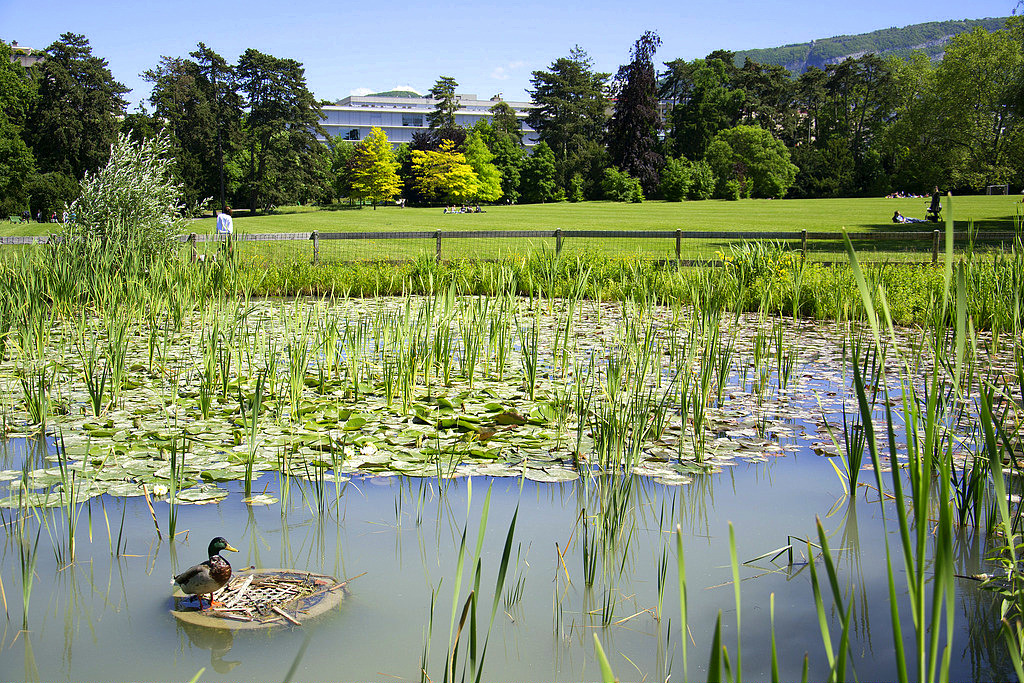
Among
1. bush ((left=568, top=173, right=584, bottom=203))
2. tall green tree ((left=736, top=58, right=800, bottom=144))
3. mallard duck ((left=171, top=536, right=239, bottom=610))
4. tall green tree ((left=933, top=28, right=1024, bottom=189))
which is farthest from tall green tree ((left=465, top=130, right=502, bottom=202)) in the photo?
mallard duck ((left=171, top=536, right=239, bottom=610))

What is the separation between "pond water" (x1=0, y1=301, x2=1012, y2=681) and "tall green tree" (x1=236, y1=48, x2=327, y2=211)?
38.1 m

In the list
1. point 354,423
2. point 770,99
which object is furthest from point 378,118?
point 354,423

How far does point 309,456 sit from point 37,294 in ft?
11.1

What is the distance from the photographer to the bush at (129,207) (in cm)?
930

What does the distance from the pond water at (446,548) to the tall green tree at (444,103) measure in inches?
2015

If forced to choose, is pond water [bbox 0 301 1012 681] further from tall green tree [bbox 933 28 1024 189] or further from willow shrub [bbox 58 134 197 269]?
tall green tree [bbox 933 28 1024 189]

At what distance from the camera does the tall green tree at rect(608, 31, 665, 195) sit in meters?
50.6

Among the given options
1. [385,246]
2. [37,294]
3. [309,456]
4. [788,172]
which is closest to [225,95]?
[385,246]

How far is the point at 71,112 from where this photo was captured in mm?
32875

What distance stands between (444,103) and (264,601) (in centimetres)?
5368

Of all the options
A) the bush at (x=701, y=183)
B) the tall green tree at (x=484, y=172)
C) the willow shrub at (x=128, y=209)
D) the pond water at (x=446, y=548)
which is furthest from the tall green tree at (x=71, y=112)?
the pond water at (x=446, y=548)

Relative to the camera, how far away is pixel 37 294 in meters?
5.95

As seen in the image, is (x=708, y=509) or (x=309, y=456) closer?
(x=708, y=509)

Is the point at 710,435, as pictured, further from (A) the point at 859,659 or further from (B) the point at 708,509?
(A) the point at 859,659
